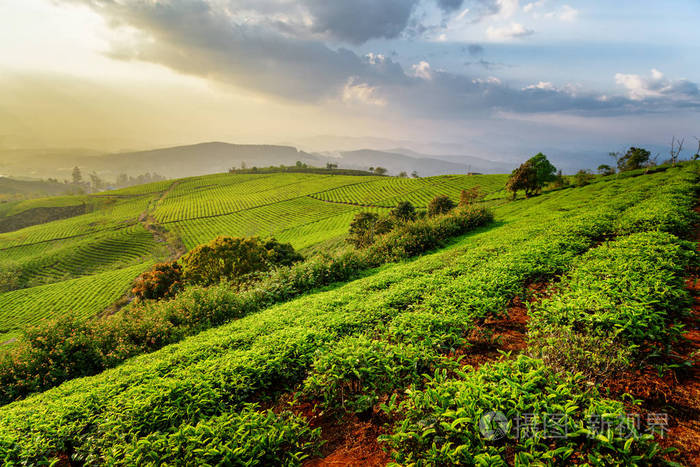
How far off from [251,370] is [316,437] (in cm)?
221

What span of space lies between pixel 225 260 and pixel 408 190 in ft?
273

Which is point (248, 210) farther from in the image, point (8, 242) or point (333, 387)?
point (333, 387)

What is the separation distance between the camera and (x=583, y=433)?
126 inches

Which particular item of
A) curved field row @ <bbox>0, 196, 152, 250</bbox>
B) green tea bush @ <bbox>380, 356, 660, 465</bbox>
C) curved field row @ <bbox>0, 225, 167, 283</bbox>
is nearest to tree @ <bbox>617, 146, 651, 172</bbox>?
green tea bush @ <bbox>380, 356, 660, 465</bbox>

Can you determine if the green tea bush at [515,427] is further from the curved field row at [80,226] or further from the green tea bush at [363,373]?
the curved field row at [80,226]

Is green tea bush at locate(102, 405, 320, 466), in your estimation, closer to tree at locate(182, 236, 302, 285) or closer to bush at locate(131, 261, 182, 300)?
tree at locate(182, 236, 302, 285)

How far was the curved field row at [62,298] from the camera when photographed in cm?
4535

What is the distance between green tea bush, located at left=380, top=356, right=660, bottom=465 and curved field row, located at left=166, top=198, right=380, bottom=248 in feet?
216

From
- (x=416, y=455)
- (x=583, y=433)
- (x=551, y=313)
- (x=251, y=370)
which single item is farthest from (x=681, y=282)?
(x=251, y=370)

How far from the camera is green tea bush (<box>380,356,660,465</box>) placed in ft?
9.91

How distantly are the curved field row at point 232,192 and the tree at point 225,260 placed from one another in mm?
77485

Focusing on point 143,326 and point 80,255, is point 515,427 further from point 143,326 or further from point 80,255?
point 80,255

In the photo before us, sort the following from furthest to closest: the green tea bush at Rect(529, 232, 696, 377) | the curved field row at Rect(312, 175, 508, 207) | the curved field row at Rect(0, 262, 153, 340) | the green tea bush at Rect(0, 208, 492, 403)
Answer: the curved field row at Rect(312, 175, 508, 207)
the curved field row at Rect(0, 262, 153, 340)
the green tea bush at Rect(0, 208, 492, 403)
the green tea bush at Rect(529, 232, 696, 377)

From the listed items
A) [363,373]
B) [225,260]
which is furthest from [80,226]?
[363,373]
